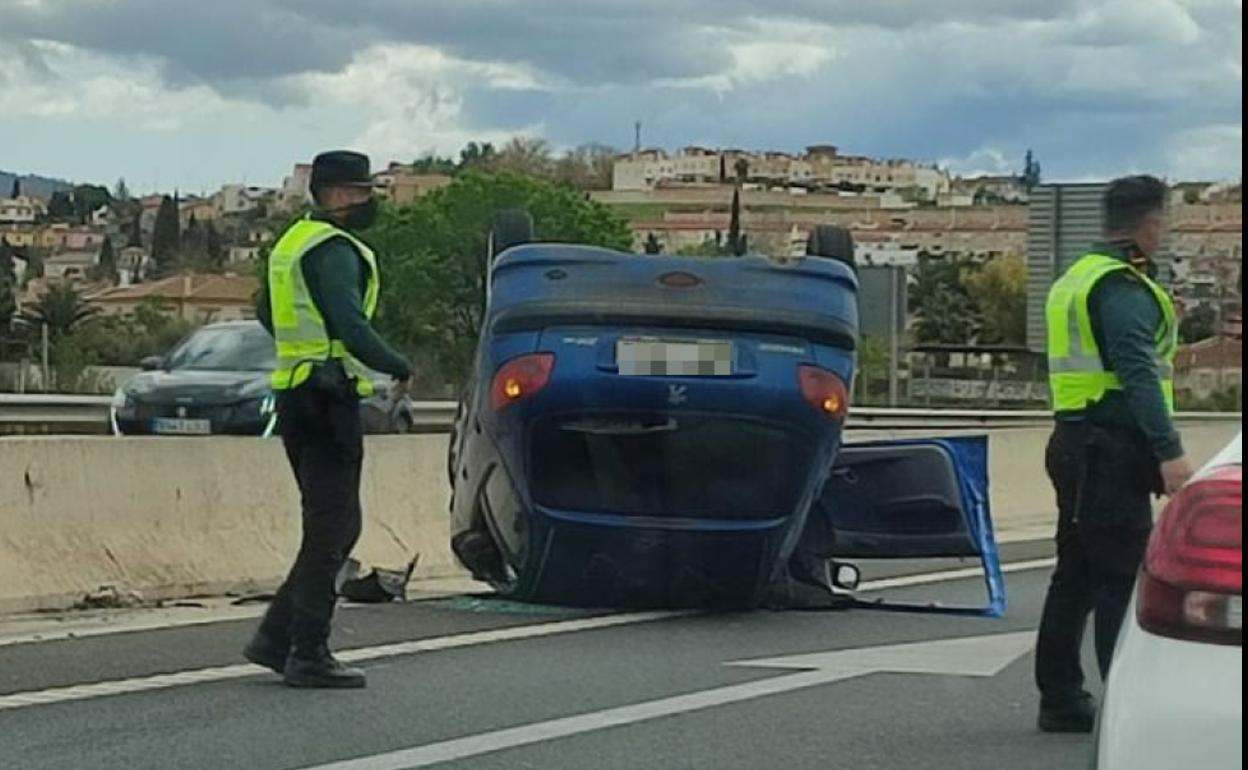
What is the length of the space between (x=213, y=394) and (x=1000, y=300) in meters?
25.1

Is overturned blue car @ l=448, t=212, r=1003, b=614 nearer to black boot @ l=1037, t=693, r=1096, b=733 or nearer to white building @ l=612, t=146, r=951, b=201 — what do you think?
black boot @ l=1037, t=693, r=1096, b=733

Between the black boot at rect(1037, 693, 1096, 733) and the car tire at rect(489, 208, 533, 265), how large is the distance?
4.01 meters

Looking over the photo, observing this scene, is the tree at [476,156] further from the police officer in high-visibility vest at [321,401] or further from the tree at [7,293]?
the police officer in high-visibility vest at [321,401]

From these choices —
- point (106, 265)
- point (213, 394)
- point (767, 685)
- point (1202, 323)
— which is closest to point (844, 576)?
point (767, 685)

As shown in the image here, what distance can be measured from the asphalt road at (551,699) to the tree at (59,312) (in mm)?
24462

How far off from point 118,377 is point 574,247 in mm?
20322

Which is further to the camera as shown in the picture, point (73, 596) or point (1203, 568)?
point (73, 596)

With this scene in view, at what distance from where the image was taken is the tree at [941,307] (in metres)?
43.2

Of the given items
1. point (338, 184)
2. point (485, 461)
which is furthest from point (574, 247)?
point (338, 184)

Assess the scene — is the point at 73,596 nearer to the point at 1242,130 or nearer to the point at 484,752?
the point at 484,752

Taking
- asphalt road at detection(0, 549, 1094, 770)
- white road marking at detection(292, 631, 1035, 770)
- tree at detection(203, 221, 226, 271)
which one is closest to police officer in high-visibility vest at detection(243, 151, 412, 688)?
asphalt road at detection(0, 549, 1094, 770)

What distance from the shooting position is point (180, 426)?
20234mm

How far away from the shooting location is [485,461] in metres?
10.3

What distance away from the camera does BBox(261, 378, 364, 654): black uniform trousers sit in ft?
27.2
